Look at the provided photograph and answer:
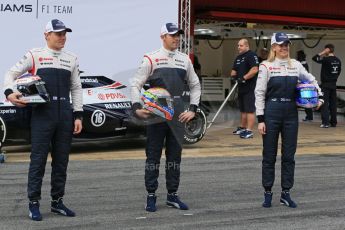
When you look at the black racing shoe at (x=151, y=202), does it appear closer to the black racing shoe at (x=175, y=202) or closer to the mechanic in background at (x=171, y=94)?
the mechanic in background at (x=171, y=94)

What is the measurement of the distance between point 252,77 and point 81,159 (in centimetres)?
411

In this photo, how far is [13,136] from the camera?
10.4 metres

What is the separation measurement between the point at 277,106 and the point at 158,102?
128 cm

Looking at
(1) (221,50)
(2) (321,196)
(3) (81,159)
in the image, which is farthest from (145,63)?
(1) (221,50)

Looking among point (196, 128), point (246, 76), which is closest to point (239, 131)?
point (246, 76)

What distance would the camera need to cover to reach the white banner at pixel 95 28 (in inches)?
439

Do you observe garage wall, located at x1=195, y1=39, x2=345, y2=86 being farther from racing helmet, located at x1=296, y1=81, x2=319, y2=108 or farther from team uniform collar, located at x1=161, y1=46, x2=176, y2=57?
team uniform collar, located at x1=161, y1=46, x2=176, y2=57

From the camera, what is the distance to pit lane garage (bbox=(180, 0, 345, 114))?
16266 millimetres

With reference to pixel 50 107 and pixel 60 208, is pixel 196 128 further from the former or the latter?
pixel 50 107

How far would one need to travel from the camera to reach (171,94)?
660cm

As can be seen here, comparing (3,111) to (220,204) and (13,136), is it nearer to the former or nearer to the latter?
(13,136)

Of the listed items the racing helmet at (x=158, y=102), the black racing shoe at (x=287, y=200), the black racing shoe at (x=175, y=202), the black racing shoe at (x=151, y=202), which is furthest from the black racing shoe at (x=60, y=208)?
the black racing shoe at (x=287, y=200)

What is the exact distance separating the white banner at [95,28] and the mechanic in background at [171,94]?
198 inches

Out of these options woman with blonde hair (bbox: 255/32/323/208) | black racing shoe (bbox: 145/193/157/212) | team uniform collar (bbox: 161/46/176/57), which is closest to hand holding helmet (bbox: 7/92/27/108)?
team uniform collar (bbox: 161/46/176/57)
